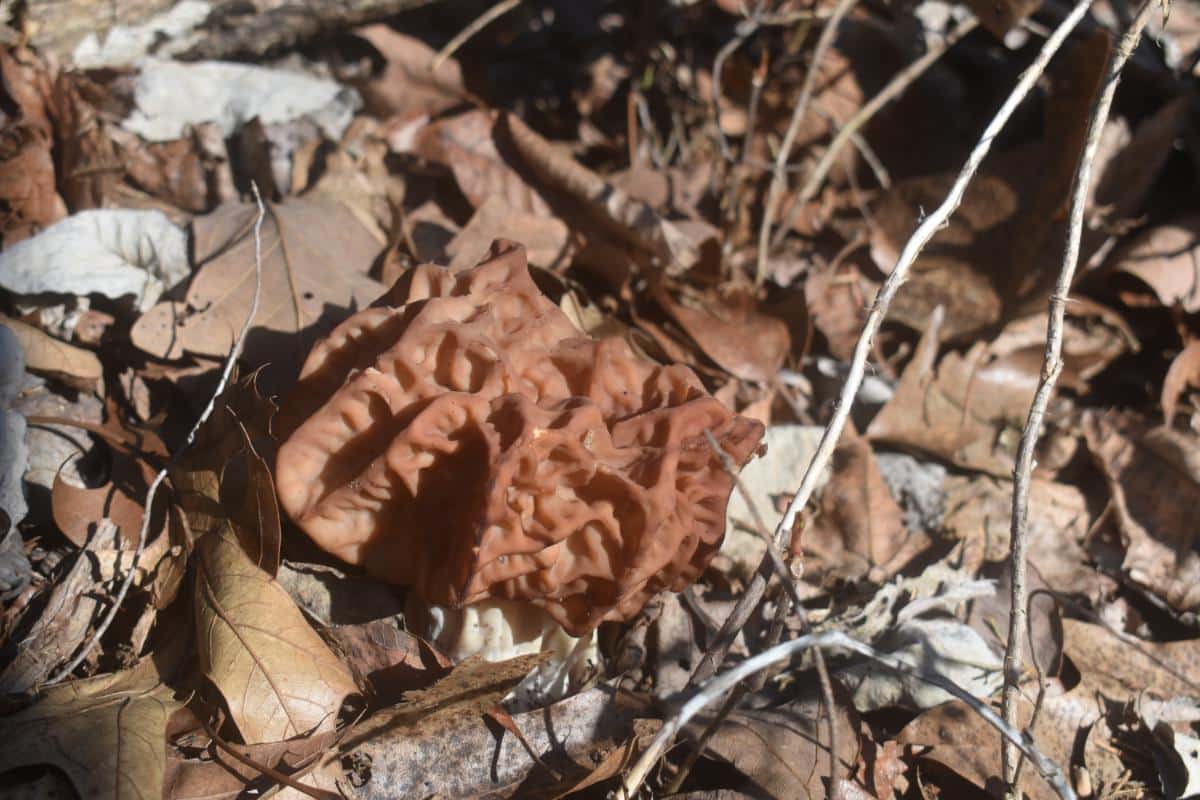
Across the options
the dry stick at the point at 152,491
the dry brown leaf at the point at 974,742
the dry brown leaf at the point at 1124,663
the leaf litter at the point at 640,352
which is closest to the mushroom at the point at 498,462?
the leaf litter at the point at 640,352

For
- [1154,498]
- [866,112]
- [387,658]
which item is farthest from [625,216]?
[1154,498]

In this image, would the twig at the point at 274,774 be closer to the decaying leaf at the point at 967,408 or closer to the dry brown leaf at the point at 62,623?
the dry brown leaf at the point at 62,623

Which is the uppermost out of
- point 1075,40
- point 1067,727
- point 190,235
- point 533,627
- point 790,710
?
point 1075,40

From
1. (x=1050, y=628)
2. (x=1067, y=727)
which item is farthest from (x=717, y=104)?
(x=1067, y=727)

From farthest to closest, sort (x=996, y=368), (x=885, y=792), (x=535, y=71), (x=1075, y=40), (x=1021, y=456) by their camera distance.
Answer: (x=535, y=71), (x=1075, y=40), (x=996, y=368), (x=885, y=792), (x=1021, y=456)

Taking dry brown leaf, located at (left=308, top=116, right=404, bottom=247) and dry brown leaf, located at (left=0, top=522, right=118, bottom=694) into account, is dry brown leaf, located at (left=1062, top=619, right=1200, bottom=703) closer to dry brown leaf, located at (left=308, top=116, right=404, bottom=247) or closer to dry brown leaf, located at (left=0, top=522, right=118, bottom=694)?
dry brown leaf, located at (left=308, top=116, right=404, bottom=247)

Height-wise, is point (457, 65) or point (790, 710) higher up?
point (457, 65)

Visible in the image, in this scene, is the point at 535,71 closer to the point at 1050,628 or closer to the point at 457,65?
the point at 457,65

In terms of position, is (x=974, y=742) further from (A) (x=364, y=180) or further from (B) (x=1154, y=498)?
(A) (x=364, y=180)
